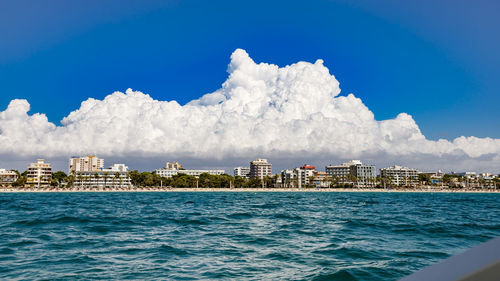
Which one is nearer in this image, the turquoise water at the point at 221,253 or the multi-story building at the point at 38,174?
the turquoise water at the point at 221,253

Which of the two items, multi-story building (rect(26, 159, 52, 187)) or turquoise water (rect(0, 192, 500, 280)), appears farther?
multi-story building (rect(26, 159, 52, 187))

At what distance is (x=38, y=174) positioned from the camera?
190125 millimetres

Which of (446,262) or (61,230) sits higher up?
(446,262)

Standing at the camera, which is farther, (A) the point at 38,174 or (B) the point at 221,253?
(A) the point at 38,174

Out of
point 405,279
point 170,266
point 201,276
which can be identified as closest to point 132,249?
point 170,266

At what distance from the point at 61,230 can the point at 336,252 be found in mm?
14166

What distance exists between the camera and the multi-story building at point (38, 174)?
188 m

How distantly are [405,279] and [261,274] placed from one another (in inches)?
320

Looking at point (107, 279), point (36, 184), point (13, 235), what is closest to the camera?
point (107, 279)

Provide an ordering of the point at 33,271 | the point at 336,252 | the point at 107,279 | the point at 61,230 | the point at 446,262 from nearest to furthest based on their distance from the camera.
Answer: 1. the point at 446,262
2. the point at 107,279
3. the point at 33,271
4. the point at 336,252
5. the point at 61,230

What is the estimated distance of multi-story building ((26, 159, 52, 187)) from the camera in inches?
7386

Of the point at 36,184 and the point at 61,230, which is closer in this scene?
the point at 61,230

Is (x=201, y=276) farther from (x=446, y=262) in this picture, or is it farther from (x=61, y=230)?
(x=61, y=230)

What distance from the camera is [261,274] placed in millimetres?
9062
